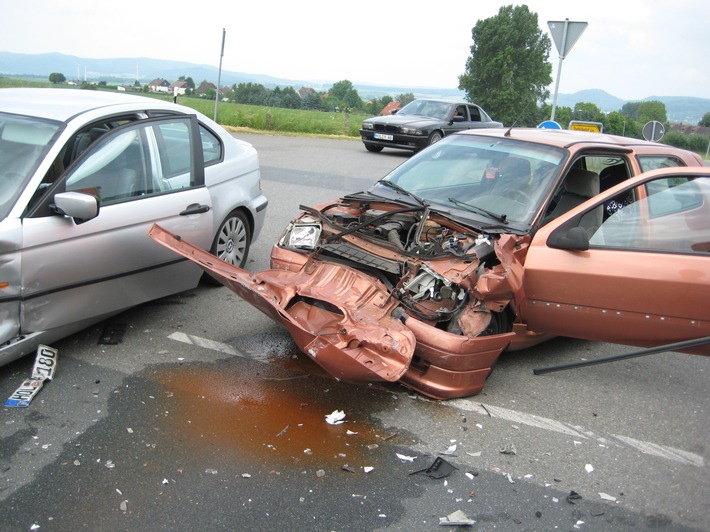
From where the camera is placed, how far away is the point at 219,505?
10.3 ft

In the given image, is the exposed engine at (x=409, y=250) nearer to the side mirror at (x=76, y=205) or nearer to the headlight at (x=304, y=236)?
the headlight at (x=304, y=236)

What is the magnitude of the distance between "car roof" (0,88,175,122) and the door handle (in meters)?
0.86

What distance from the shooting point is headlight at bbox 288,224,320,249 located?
16.1ft

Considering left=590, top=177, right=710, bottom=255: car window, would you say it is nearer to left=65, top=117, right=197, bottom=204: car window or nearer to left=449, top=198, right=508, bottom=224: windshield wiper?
left=449, top=198, right=508, bottom=224: windshield wiper

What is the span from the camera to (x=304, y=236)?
4984 millimetres

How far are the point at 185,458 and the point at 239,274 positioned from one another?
1.37 metres

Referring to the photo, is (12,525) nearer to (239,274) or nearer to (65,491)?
(65,491)

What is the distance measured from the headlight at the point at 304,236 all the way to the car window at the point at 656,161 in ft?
10.0

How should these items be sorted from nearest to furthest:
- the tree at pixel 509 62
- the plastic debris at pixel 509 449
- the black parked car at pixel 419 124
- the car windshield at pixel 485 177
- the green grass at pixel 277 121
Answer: the plastic debris at pixel 509 449, the car windshield at pixel 485 177, the black parked car at pixel 419 124, the green grass at pixel 277 121, the tree at pixel 509 62

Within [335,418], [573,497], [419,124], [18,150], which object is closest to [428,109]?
[419,124]

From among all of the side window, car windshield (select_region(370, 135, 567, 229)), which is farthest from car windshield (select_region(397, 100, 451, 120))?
car windshield (select_region(370, 135, 567, 229))

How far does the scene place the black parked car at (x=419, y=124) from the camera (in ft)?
56.5

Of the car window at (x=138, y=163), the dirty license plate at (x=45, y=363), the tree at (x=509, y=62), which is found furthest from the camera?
the tree at (x=509, y=62)

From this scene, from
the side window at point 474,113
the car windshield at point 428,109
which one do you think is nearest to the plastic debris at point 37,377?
the car windshield at point 428,109
